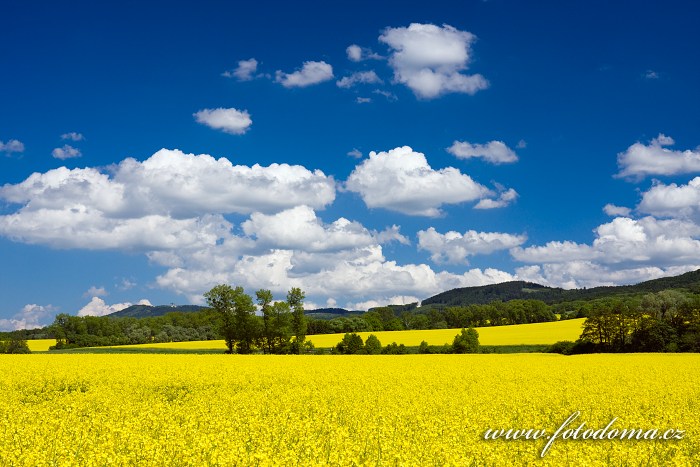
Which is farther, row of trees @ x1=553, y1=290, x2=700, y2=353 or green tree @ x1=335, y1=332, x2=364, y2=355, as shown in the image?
green tree @ x1=335, y1=332, x2=364, y2=355

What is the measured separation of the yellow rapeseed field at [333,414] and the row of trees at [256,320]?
42855 mm

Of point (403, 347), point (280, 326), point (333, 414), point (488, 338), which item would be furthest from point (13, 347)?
point (333, 414)

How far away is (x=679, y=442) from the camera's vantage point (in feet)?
40.4

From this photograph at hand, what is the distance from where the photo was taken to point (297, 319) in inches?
2832

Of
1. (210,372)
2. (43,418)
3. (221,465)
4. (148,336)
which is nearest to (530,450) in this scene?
(221,465)

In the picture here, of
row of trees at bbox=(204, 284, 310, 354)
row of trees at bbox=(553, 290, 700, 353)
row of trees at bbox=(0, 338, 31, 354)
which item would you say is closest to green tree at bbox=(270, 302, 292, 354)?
row of trees at bbox=(204, 284, 310, 354)

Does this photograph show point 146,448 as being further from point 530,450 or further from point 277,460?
point 530,450

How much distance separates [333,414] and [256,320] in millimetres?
60464

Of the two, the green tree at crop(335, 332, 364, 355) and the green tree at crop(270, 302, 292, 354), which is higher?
the green tree at crop(270, 302, 292, 354)

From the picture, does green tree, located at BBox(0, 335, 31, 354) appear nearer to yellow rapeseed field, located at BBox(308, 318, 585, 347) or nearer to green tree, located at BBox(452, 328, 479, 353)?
yellow rapeseed field, located at BBox(308, 318, 585, 347)

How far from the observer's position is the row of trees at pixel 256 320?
71312 mm

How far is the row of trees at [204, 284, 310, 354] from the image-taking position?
71312 mm

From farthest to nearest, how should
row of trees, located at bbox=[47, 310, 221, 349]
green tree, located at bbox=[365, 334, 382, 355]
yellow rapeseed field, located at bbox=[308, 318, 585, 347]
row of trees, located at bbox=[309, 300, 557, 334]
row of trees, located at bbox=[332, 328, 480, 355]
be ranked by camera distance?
row of trees, located at bbox=[309, 300, 557, 334] < row of trees, located at bbox=[47, 310, 221, 349] < yellow rapeseed field, located at bbox=[308, 318, 585, 347] < green tree, located at bbox=[365, 334, 382, 355] < row of trees, located at bbox=[332, 328, 480, 355]

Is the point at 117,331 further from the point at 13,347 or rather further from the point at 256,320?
the point at 256,320
